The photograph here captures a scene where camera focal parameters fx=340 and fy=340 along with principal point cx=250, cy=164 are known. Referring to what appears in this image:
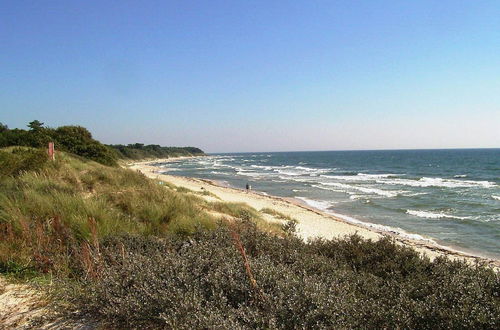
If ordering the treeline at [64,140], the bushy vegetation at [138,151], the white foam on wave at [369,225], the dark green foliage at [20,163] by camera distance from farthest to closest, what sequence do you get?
1. the bushy vegetation at [138,151]
2. the treeline at [64,140]
3. the white foam on wave at [369,225]
4. the dark green foliage at [20,163]

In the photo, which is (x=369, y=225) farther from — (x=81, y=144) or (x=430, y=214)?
(x=81, y=144)

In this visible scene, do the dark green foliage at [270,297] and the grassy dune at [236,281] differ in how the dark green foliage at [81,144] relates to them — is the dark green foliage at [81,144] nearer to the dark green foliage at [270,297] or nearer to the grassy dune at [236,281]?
the grassy dune at [236,281]

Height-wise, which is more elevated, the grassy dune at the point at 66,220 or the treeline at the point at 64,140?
the treeline at the point at 64,140

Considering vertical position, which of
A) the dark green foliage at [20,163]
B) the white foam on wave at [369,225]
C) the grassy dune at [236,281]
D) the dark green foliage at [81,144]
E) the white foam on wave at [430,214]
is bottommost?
the white foam on wave at [369,225]


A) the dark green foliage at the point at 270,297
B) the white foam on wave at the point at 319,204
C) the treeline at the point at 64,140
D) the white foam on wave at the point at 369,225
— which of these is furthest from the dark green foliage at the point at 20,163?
the white foam on wave at the point at 319,204

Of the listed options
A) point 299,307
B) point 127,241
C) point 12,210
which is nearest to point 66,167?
point 12,210

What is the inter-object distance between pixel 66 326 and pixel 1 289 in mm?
1488

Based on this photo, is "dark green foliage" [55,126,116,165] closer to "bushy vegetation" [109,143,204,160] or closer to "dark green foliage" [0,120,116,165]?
"dark green foliage" [0,120,116,165]

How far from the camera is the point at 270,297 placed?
2.93 metres

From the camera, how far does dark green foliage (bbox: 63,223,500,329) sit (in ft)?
8.86

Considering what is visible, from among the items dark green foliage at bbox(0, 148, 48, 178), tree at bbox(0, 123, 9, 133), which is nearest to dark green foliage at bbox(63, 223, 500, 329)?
dark green foliage at bbox(0, 148, 48, 178)

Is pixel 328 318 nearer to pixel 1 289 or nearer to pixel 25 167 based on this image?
pixel 1 289

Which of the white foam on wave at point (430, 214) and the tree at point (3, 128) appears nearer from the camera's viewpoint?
the white foam on wave at point (430, 214)

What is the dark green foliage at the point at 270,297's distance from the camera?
8.86 feet
